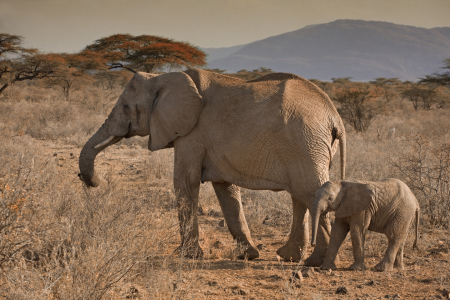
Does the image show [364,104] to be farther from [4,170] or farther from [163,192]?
[4,170]

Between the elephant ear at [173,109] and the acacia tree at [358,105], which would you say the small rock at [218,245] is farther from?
the acacia tree at [358,105]

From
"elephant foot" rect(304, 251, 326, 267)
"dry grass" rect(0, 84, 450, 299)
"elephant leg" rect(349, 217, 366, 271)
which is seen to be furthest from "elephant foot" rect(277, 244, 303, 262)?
"elephant leg" rect(349, 217, 366, 271)

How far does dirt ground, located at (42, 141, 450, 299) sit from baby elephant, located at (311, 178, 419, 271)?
0.65ft

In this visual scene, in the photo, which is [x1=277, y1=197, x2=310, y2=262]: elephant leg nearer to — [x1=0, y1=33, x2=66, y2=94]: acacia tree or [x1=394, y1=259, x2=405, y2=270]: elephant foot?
[x1=394, y1=259, x2=405, y2=270]: elephant foot

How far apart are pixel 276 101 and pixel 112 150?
Answer: 7.78m

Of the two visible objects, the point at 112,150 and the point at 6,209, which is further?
the point at 112,150

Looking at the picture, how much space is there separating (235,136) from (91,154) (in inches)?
76.3

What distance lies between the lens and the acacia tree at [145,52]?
79.8 feet

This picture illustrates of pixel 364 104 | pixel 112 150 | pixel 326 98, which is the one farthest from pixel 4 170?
pixel 364 104

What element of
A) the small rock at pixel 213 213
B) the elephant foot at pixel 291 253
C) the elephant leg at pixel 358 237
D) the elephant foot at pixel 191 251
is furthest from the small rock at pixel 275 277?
the small rock at pixel 213 213

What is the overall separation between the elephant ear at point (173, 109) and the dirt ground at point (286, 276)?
1.37 metres

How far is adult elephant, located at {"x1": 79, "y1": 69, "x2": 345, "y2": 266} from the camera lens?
453cm

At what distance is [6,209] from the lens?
3471 mm

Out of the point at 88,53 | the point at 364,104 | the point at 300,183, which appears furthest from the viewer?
the point at 88,53
